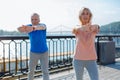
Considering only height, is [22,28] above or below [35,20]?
below

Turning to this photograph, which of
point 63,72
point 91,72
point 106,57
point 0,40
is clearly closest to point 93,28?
point 91,72

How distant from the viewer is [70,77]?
26.0 feet

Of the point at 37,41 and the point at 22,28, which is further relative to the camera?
the point at 37,41

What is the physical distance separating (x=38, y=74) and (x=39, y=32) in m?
2.67

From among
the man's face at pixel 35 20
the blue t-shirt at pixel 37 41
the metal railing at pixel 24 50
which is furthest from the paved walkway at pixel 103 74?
the man's face at pixel 35 20

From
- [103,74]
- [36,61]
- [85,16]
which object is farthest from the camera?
[103,74]

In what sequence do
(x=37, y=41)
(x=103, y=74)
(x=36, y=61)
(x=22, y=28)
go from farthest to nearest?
(x=103, y=74) < (x=36, y=61) < (x=37, y=41) < (x=22, y=28)

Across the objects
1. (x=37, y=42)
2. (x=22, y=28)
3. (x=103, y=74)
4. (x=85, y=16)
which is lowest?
(x=103, y=74)

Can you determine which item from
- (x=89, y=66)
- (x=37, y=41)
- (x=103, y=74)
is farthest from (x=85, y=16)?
(x=103, y=74)

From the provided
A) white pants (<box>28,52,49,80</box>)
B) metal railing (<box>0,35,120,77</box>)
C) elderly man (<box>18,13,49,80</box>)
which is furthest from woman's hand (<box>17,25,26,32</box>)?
metal railing (<box>0,35,120,77</box>)

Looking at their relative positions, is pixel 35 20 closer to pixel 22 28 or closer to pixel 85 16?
pixel 22 28

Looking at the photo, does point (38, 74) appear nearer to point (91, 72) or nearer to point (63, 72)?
point (63, 72)

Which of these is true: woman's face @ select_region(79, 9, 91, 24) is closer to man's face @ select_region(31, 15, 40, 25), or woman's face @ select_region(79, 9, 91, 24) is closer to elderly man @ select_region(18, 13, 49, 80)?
elderly man @ select_region(18, 13, 49, 80)

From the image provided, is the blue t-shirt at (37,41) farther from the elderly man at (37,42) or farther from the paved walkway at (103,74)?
the paved walkway at (103,74)
